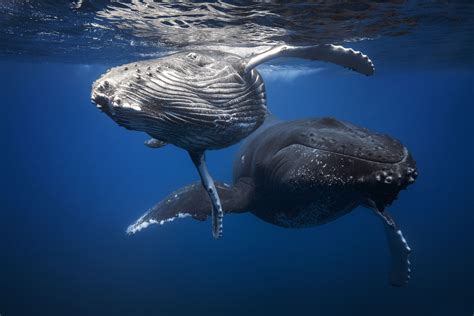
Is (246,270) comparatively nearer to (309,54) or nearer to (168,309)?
(168,309)

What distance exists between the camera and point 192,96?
4250mm

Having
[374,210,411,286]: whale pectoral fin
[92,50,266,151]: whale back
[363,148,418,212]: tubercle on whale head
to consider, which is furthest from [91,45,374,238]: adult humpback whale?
[374,210,411,286]: whale pectoral fin

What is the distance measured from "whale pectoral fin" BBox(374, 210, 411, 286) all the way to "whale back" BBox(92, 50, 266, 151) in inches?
187

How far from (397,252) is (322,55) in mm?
5599

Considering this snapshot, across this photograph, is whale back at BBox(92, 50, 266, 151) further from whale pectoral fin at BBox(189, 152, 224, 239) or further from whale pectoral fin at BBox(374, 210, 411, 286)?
whale pectoral fin at BBox(374, 210, 411, 286)

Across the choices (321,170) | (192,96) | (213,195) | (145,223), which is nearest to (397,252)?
(321,170)

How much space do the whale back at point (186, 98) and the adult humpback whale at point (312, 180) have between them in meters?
1.22

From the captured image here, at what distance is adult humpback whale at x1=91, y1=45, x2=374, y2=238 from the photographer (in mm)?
3734

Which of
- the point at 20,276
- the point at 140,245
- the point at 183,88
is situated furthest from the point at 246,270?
the point at 183,88

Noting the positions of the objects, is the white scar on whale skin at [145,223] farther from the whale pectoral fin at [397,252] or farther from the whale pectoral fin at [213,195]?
the whale pectoral fin at [397,252]

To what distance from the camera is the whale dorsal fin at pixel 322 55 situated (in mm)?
5641

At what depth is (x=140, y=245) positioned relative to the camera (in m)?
37.5

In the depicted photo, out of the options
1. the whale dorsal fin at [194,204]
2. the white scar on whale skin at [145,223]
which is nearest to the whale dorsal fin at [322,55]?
the whale dorsal fin at [194,204]

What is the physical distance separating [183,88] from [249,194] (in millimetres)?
4856
